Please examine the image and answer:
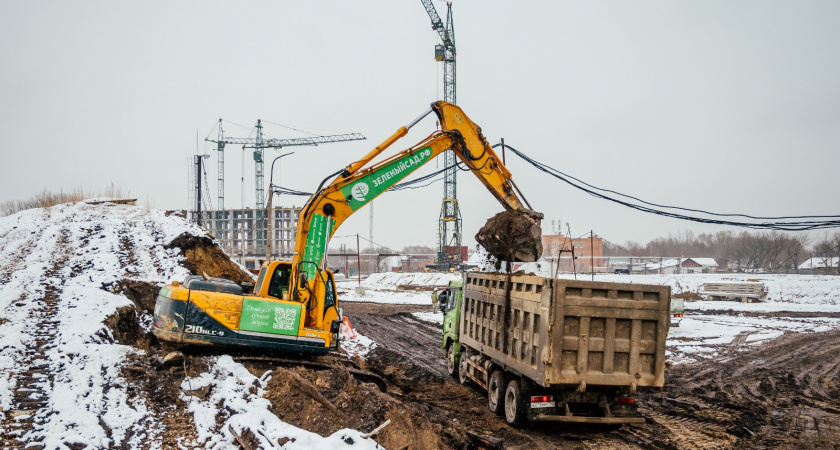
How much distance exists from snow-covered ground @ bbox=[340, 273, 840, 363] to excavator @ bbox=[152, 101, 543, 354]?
8482 mm

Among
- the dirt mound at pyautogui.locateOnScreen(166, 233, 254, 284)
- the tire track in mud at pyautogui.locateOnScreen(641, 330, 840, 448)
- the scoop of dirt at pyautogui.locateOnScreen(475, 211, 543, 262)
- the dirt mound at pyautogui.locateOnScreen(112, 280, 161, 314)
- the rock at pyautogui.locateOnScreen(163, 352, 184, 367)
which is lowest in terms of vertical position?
the tire track in mud at pyautogui.locateOnScreen(641, 330, 840, 448)

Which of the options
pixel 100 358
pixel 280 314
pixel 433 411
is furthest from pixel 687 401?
pixel 100 358

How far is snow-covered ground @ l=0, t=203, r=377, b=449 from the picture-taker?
25.2 ft

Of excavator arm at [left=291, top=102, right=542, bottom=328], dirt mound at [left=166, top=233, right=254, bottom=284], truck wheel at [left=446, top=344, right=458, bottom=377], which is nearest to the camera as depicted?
excavator arm at [left=291, top=102, right=542, bottom=328]

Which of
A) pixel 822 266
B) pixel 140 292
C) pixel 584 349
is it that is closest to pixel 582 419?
pixel 584 349

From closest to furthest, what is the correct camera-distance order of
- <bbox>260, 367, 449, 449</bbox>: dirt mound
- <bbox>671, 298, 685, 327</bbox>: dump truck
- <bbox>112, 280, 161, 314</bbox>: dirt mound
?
1. <bbox>260, 367, 449, 449</bbox>: dirt mound
2. <bbox>112, 280, 161, 314</bbox>: dirt mound
3. <bbox>671, 298, 685, 327</bbox>: dump truck

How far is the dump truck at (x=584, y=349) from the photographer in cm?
800

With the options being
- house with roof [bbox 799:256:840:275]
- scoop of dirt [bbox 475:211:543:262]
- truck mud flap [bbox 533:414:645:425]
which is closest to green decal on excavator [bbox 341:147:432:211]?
scoop of dirt [bbox 475:211:543:262]

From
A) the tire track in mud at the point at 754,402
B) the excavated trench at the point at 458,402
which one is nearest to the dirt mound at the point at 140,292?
the excavated trench at the point at 458,402

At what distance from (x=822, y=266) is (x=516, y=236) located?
267 feet

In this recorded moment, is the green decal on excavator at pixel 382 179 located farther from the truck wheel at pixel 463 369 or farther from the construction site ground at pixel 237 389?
the truck wheel at pixel 463 369

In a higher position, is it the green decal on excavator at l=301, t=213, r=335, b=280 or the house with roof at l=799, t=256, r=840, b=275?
the green decal on excavator at l=301, t=213, r=335, b=280

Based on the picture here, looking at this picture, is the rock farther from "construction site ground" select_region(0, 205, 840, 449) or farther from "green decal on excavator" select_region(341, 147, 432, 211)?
"green decal on excavator" select_region(341, 147, 432, 211)

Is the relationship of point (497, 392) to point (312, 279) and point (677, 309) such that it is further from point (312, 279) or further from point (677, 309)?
point (677, 309)
